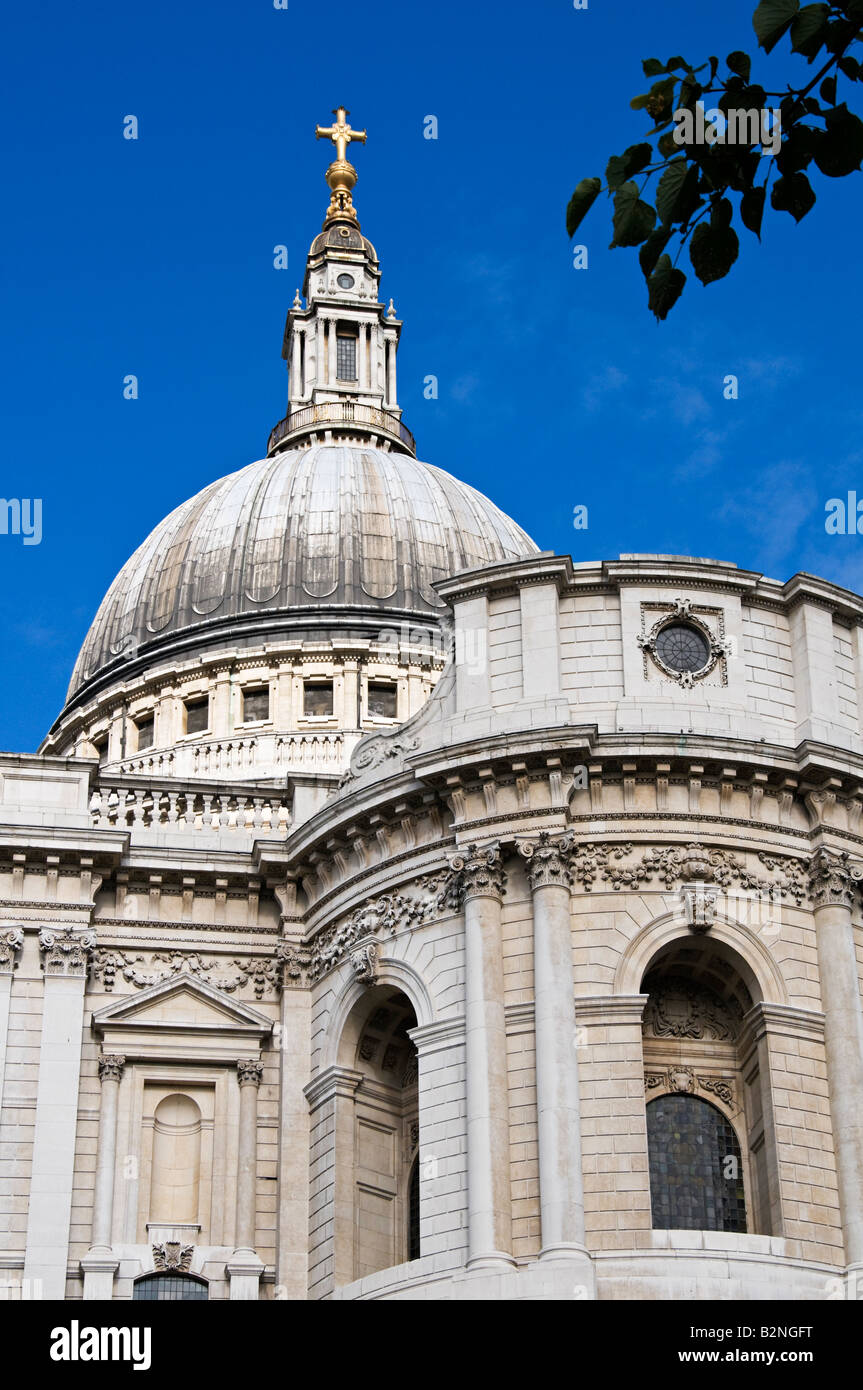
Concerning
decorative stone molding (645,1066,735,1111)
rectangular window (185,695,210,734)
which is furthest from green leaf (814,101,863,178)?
rectangular window (185,695,210,734)

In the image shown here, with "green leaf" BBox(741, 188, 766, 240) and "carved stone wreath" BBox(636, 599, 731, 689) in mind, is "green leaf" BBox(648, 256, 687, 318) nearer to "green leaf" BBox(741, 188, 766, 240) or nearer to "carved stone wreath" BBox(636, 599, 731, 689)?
"green leaf" BBox(741, 188, 766, 240)

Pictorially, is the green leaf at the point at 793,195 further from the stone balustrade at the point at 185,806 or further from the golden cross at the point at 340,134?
the golden cross at the point at 340,134

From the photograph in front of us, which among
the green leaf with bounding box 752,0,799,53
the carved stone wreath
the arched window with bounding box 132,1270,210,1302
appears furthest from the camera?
the carved stone wreath

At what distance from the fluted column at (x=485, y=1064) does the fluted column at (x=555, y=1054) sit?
0.59 m

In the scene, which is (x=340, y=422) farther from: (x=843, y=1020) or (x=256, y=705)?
(x=843, y=1020)

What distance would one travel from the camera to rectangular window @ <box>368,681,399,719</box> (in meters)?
51.2

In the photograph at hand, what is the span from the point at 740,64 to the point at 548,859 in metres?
22.0

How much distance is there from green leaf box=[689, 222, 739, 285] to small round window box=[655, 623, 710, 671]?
22.9 meters

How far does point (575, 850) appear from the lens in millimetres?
33750

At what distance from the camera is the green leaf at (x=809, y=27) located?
12.0 metres

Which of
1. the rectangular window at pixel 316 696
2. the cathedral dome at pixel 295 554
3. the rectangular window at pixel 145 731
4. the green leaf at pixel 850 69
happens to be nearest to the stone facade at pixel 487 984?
the rectangular window at pixel 316 696
